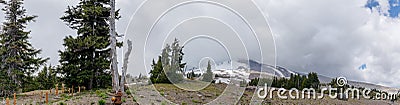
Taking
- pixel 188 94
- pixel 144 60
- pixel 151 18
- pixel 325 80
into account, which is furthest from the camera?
pixel 325 80

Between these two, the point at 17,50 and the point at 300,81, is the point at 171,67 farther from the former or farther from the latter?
the point at 300,81

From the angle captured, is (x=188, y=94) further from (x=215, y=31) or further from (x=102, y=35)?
(x=215, y=31)

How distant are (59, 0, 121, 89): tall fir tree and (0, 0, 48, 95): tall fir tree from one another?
7.73ft

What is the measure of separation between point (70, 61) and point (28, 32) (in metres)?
3.72

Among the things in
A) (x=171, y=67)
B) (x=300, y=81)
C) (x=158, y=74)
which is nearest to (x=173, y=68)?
(x=171, y=67)

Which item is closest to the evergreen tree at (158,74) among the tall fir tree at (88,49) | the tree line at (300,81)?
the tall fir tree at (88,49)

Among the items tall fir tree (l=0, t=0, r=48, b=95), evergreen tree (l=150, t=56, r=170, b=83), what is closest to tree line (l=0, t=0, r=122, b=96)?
tall fir tree (l=0, t=0, r=48, b=95)

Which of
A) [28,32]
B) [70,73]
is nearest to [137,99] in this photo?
[70,73]

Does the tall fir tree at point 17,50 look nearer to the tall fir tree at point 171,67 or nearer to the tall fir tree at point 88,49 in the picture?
the tall fir tree at point 88,49

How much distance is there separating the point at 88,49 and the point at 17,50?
16.2 ft

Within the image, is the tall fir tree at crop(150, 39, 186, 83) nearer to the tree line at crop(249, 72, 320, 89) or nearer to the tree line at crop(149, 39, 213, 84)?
the tree line at crop(149, 39, 213, 84)

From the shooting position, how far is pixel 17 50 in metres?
25.3

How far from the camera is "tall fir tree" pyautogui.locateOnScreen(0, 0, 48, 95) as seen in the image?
2466 cm

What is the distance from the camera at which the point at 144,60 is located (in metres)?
12.9
